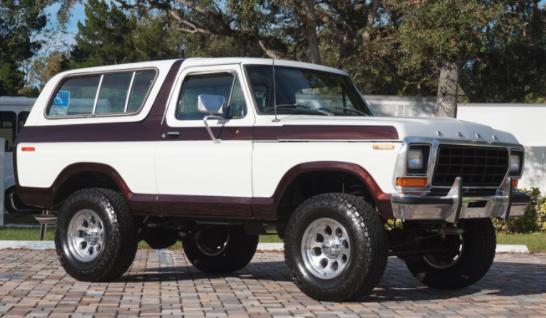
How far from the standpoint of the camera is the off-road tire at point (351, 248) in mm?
7551

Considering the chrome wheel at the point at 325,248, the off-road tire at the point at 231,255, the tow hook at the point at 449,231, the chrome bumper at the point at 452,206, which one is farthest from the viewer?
the off-road tire at the point at 231,255

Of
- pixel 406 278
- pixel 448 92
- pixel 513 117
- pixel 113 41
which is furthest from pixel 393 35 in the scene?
pixel 113 41

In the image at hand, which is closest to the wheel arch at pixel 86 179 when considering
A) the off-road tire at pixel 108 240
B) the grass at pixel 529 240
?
the off-road tire at pixel 108 240

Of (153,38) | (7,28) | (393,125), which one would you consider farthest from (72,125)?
(7,28)

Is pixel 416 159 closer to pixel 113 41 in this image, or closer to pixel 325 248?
pixel 325 248

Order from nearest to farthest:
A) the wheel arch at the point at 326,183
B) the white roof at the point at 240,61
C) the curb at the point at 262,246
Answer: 1. the wheel arch at the point at 326,183
2. the white roof at the point at 240,61
3. the curb at the point at 262,246

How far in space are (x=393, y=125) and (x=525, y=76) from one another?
1681 centimetres

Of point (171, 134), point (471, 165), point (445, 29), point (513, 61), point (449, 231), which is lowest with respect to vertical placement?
point (449, 231)

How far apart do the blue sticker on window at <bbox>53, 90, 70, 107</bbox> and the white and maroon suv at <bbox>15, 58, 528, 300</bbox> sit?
0.6 inches

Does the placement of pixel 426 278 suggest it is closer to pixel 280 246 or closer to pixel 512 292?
pixel 512 292

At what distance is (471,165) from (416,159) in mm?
814

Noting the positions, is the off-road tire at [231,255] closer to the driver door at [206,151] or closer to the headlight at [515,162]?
the driver door at [206,151]

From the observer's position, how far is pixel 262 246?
13.3 m

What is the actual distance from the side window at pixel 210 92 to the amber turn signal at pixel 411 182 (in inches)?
69.0
